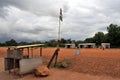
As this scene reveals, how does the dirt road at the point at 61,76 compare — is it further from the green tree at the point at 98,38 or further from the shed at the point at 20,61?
the green tree at the point at 98,38

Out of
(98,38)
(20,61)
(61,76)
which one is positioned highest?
(98,38)

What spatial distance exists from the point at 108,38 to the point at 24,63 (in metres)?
59.3

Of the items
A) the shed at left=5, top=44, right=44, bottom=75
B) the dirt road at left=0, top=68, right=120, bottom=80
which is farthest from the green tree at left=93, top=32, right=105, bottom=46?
the dirt road at left=0, top=68, right=120, bottom=80

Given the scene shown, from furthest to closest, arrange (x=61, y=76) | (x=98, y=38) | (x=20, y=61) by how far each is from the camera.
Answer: (x=98, y=38) < (x=20, y=61) < (x=61, y=76)

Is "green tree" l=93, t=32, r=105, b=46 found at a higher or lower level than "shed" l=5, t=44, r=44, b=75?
higher

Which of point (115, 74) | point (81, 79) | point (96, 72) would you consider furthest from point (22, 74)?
point (115, 74)

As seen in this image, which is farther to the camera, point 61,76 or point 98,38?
point 98,38

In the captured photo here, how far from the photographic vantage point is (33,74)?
14.4m

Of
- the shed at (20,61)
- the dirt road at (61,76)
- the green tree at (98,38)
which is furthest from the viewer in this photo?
the green tree at (98,38)

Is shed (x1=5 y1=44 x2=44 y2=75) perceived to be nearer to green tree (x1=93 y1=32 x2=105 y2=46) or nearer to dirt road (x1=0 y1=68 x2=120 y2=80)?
dirt road (x1=0 y1=68 x2=120 y2=80)

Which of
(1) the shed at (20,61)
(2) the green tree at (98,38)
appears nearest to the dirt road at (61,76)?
Answer: (1) the shed at (20,61)

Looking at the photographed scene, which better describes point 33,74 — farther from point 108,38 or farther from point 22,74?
point 108,38

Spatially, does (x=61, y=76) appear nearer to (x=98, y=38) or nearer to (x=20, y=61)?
(x=20, y=61)

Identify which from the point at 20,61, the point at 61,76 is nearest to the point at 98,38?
the point at 61,76
